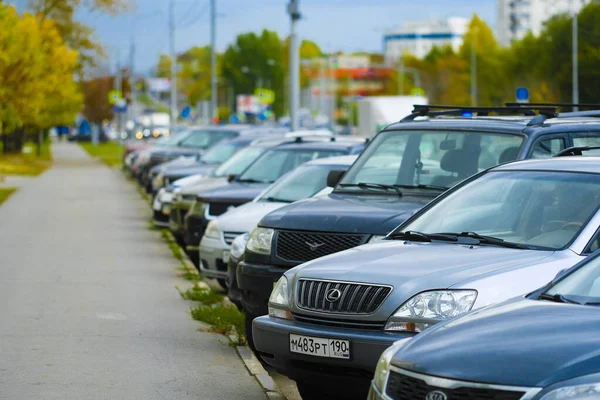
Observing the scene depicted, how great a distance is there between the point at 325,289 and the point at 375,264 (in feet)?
1.05

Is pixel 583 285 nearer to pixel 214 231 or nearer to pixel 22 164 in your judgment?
pixel 214 231

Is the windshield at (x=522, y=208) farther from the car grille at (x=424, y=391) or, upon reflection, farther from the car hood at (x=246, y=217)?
the car hood at (x=246, y=217)

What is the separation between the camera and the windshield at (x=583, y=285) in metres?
5.57

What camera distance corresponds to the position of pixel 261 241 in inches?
397

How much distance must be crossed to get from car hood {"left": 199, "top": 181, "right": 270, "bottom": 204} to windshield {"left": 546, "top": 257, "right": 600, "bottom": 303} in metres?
9.95

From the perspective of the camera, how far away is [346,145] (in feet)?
51.3

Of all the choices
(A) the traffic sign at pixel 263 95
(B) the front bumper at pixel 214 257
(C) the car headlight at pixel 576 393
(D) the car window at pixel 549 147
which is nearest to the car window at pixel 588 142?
(D) the car window at pixel 549 147

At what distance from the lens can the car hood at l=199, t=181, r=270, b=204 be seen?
52.0 feet

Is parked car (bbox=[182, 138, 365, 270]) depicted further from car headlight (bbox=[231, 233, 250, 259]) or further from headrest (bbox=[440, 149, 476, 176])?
headrest (bbox=[440, 149, 476, 176])

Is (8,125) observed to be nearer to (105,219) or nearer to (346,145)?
(105,219)

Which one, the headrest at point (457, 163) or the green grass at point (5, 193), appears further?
the green grass at point (5, 193)

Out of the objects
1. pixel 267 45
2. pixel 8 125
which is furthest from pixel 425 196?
pixel 267 45

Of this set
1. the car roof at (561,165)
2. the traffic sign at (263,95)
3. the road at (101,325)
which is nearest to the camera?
the car roof at (561,165)

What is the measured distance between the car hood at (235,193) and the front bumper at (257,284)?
564cm
